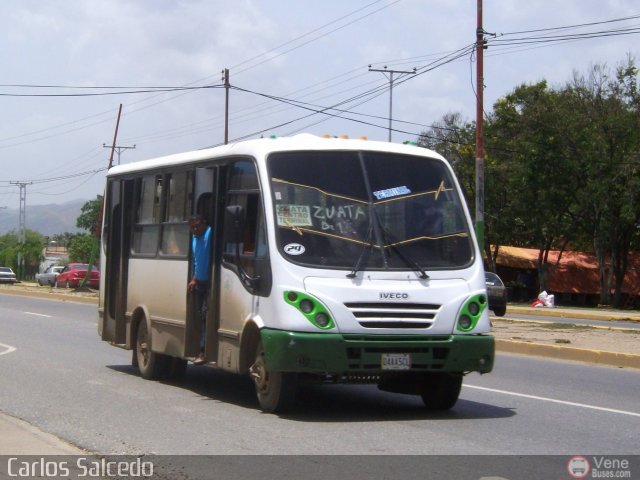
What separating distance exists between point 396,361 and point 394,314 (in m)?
0.44

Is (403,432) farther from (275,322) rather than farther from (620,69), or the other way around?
(620,69)

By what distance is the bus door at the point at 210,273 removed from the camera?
11312mm

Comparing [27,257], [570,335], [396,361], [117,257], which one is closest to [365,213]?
[396,361]

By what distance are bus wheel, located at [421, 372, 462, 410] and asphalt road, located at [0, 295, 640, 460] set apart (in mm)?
136

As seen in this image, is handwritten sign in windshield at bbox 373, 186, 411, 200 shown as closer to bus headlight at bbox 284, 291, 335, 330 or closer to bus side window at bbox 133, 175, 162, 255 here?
bus headlight at bbox 284, 291, 335, 330

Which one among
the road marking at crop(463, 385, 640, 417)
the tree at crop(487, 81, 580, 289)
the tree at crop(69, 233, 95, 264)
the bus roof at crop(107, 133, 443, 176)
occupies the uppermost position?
the tree at crop(487, 81, 580, 289)

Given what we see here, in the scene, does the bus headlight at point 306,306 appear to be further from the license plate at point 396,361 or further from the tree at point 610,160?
the tree at point 610,160

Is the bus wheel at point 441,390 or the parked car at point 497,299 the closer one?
the bus wheel at point 441,390

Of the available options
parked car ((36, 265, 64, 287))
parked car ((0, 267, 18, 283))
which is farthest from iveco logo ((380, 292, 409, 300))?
parked car ((0, 267, 18, 283))

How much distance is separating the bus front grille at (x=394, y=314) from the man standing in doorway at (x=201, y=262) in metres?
2.35

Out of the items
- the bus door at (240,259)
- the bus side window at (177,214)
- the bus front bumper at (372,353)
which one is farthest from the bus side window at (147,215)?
the bus front bumper at (372,353)

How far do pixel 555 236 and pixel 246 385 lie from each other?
140 feet

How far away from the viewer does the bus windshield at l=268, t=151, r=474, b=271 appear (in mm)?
10078

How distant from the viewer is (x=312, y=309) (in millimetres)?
9648
